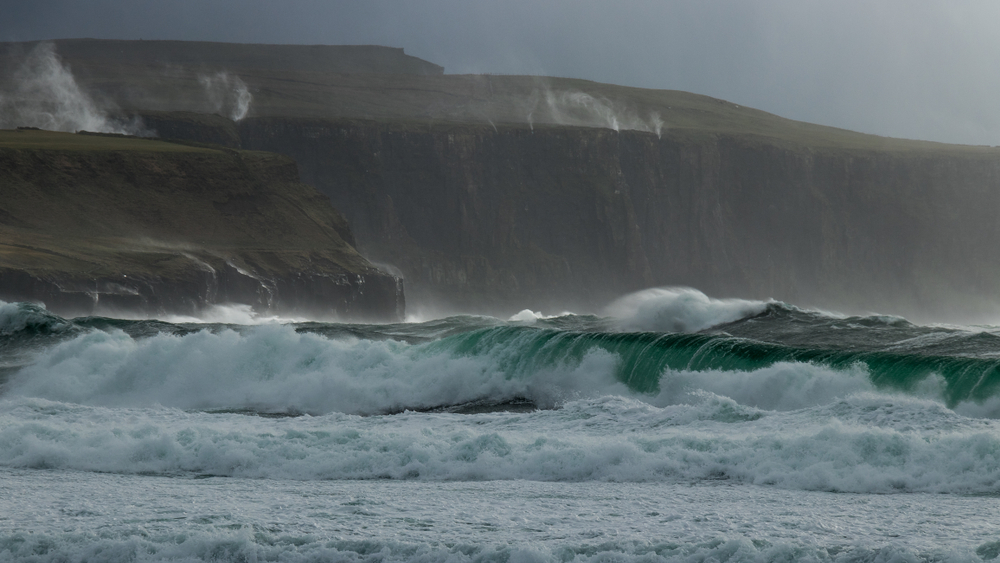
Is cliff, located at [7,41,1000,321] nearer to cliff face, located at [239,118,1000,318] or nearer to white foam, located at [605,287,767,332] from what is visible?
cliff face, located at [239,118,1000,318]

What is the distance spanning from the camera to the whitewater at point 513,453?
7.30 meters

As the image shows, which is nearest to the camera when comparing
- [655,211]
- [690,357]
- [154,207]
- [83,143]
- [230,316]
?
[690,357]

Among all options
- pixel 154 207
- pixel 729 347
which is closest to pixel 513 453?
pixel 729 347

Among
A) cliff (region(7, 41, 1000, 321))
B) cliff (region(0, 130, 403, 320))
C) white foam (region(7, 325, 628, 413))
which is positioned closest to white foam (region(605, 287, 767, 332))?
white foam (region(7, 325, 628, 413))

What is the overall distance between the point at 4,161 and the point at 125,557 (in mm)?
59918

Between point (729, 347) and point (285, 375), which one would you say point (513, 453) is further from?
point (285, 375)

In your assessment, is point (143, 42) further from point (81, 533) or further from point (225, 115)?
point (81, 533)

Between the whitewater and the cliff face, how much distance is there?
211 ft

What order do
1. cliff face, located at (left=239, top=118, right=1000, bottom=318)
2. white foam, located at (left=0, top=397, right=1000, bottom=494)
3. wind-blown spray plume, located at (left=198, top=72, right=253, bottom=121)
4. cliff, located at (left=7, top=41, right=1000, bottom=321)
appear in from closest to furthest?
white foam, located at (left=0, top=397, right=1000, bottom=494)
cliff, located at (left=7, top=41, right=1000, bottom=321)
cliff face, located at (left=239, top=118, right=1000, bottom=318)
wind-blown spray plume, located at (left=198, top=72, right=253, bottom=121)

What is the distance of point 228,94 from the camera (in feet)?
328

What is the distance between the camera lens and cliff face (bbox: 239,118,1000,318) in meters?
85.4

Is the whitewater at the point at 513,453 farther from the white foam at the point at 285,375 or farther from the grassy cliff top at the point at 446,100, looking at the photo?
the grassy cliff top at the point at 446,100

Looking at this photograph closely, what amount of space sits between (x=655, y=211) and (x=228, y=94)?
47.7m

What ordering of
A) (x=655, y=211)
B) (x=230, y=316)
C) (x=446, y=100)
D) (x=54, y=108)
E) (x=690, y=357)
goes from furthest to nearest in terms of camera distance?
(x=446, y=100) → (x=54, y=108) → (x=655, y=211) → (x=230, y=316) → (x=690, y=357)
